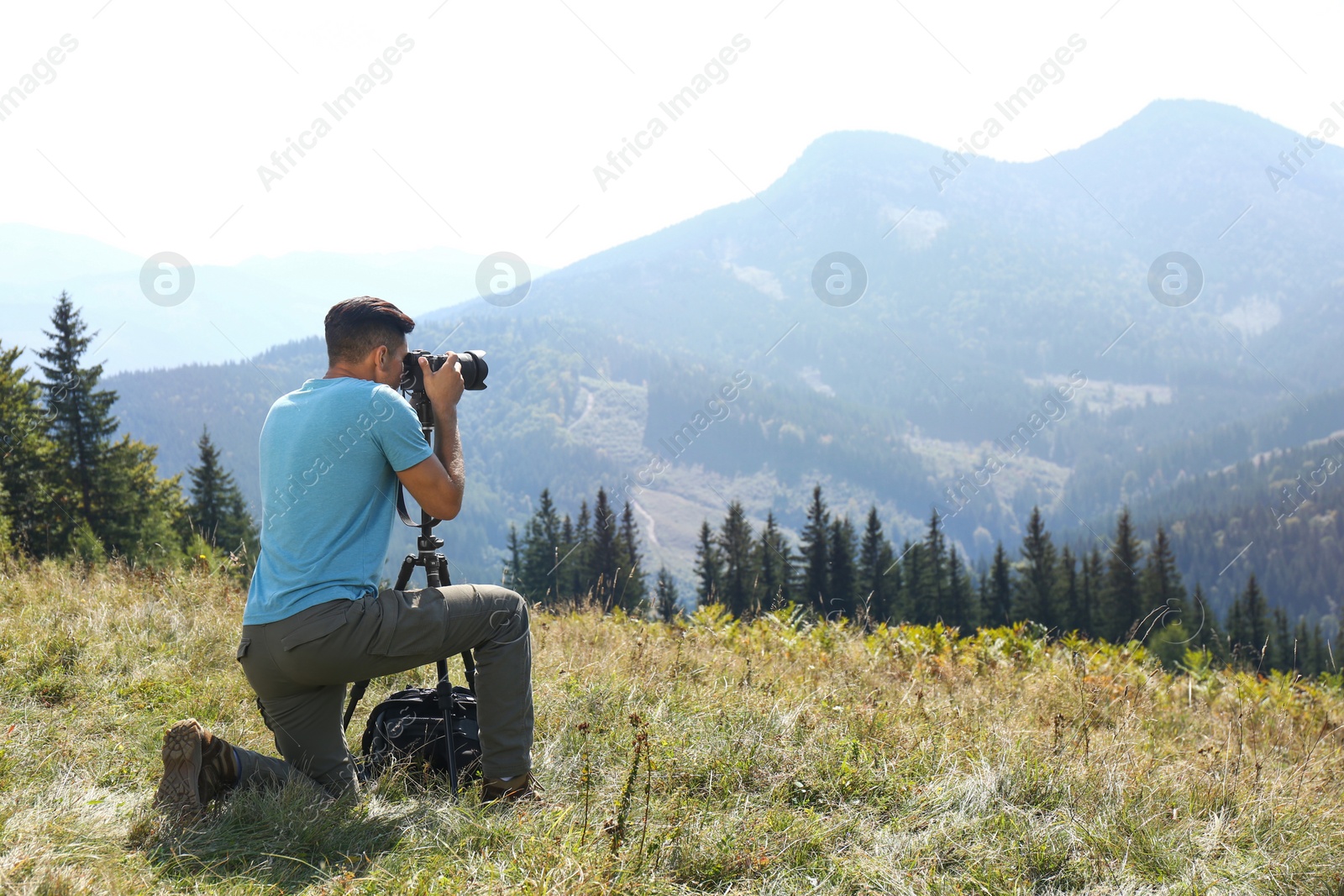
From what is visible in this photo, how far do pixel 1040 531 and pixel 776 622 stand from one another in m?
86.2

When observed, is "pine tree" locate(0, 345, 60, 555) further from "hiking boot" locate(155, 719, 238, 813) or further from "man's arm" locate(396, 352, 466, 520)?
"man's arm" locate(396, 352, 466, 520)

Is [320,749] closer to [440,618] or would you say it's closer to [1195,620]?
[440,618]

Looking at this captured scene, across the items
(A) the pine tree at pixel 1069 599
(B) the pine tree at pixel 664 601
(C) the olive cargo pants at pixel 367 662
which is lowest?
(A) the pine tree at pixel 1069 599

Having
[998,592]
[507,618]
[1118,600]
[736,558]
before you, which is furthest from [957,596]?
[507,618]

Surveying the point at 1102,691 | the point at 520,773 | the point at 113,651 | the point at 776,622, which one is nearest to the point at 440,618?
the point at 520,773

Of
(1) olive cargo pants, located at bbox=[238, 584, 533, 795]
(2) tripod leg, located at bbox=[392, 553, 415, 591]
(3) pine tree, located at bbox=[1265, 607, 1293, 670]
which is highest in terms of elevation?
(2) tripod leg, located at bbox=[392, 553, 415, 591]

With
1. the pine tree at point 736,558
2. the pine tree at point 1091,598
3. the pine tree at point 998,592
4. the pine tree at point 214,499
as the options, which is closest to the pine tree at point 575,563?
the pine tree at point 736,558

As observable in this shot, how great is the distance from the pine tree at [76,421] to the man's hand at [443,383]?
37.9 m

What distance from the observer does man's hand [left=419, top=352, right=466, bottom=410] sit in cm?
382

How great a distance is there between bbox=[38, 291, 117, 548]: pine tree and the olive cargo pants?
1478 inches

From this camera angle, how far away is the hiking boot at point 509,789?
3646mm

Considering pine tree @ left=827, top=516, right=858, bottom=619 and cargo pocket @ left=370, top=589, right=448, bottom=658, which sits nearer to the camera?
cargo pocket @ left=370, top=589, right=448, bottom=658

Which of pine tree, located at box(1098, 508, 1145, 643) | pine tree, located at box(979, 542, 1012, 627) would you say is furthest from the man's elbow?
pine tree, located at box(979, 542, 1012, 627)

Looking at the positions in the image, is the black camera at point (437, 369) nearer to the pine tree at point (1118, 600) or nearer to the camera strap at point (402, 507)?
the camera strap at point (402, 507)
